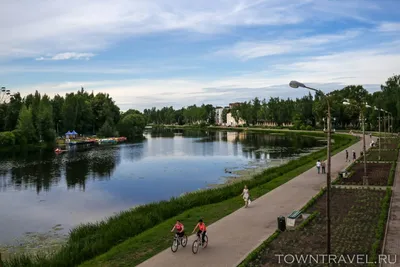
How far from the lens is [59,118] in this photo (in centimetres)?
11756

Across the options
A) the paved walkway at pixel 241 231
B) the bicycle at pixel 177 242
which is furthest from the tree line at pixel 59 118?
the bicycle at pixel 177 242

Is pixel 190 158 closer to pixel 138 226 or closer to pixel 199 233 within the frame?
pixel 138 226

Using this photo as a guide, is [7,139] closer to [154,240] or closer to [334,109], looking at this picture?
[154,240]

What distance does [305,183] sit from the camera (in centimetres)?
3272

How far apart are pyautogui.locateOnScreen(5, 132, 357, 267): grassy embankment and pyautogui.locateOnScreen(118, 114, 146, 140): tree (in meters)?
95.7

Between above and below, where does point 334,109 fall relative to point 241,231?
above

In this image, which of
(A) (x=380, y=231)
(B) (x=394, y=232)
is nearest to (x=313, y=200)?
(B) (x=394, y=232)

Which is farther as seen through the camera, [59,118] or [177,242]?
Answer: [59,118]

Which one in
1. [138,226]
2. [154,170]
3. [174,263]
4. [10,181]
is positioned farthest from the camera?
[154,170]

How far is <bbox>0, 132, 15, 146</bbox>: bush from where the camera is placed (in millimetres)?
84688

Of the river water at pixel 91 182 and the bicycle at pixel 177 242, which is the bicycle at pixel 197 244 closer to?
the bicycle at pixel 177 242

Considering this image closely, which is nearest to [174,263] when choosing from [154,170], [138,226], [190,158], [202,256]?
[202,256]

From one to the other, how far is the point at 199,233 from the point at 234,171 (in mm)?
29872

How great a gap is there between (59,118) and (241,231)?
354 feet
